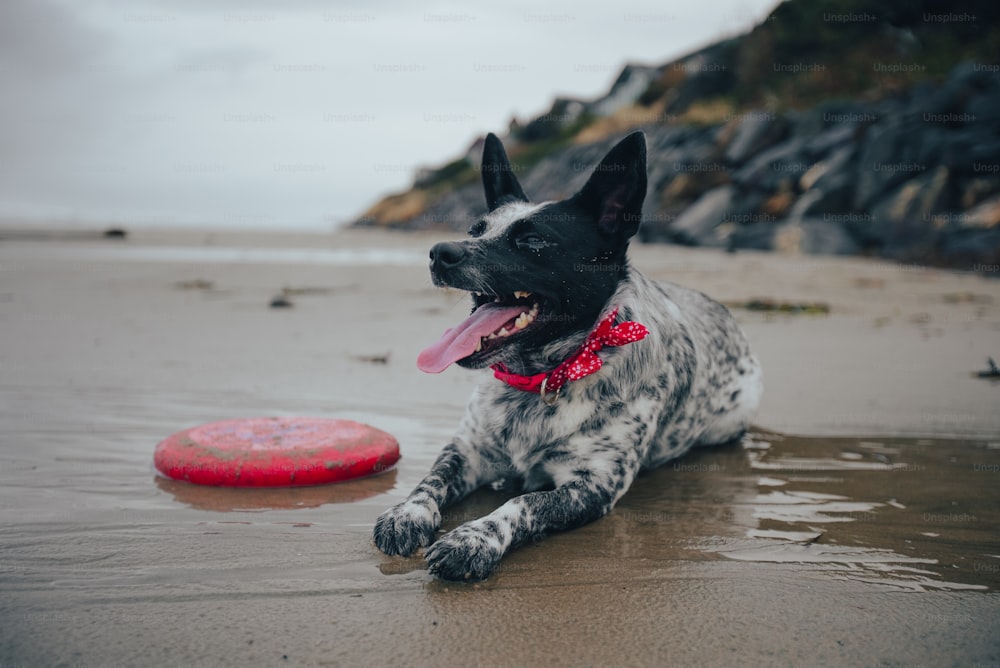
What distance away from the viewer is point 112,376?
213 inches

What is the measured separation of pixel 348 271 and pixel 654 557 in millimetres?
12159

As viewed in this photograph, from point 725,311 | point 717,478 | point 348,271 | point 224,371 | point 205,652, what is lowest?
point 348,271

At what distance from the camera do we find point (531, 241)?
328cm

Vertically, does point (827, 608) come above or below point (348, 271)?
above

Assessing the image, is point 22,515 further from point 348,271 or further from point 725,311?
point 348,271

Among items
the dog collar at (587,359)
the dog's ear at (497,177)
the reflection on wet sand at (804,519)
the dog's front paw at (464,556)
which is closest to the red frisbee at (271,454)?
the reflection on wet sand at (804,519)

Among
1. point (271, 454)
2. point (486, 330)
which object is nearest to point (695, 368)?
point (486, 330)

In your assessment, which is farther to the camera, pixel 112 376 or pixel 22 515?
pixel 112 376

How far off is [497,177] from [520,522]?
181 centimetres

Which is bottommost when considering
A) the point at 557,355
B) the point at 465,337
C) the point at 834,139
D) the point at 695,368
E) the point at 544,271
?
the point at 695,368

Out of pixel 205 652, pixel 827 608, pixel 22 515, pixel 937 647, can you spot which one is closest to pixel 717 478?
pixel 827 608

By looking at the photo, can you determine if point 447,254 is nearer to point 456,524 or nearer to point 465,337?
point 465,337

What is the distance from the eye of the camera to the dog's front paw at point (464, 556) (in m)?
2.49

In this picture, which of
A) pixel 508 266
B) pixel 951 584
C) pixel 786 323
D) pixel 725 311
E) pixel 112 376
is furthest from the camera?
pixel 786 323
